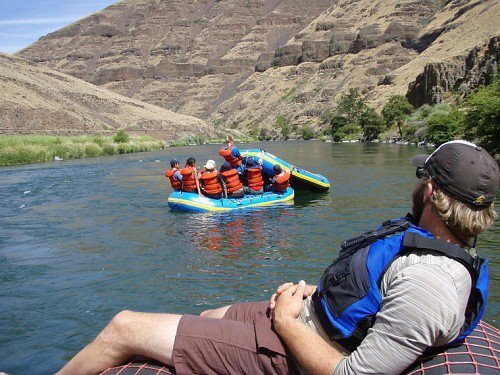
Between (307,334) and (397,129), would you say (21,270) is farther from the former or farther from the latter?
(397,129)

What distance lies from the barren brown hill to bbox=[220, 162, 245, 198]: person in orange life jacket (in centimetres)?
4847

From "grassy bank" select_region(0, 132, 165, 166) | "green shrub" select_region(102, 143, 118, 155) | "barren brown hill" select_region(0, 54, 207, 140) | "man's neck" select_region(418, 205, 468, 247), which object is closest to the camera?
"man's neck" select_region(418, 205, 468, 247)

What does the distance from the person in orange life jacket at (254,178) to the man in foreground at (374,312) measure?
12.7 meters

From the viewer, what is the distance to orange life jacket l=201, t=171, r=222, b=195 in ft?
49.9

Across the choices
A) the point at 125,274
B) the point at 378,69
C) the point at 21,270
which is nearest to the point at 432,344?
the point at 125,274

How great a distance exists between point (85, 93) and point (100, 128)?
54.3 feet

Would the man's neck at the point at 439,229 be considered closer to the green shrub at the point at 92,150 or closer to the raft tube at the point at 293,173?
the raft tube at the point at 293,173

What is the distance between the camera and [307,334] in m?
2.71

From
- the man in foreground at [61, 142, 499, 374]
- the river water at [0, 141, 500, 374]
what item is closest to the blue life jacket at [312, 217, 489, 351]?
the man in foreground at [61, 142, 499, 374]

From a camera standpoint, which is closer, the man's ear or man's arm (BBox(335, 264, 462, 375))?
man's arm (BBox(335, 264, 462, 375))

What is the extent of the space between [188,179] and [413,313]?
44.1ft

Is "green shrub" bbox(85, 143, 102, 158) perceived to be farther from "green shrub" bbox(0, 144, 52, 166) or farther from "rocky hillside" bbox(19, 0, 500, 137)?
"rocky hillside" bbox(19, 0, 500, 137)

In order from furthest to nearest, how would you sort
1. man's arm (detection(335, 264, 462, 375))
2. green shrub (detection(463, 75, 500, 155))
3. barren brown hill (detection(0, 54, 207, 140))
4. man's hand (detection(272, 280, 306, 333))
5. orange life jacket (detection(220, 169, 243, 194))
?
barren brown hill (detection(0, 54, 207, 140)) → green shrub (detection(463, 75, 500, 155)) → orange life jacket (detection(220, 169, 243, 194)) → man's hand (detection(272, 280, 306, 333)) → man's arm (detection(335, 264, 462, 375))

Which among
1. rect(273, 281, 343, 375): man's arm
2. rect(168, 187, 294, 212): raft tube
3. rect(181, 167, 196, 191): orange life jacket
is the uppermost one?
rect(273, 281, 343, 375): man's arm
